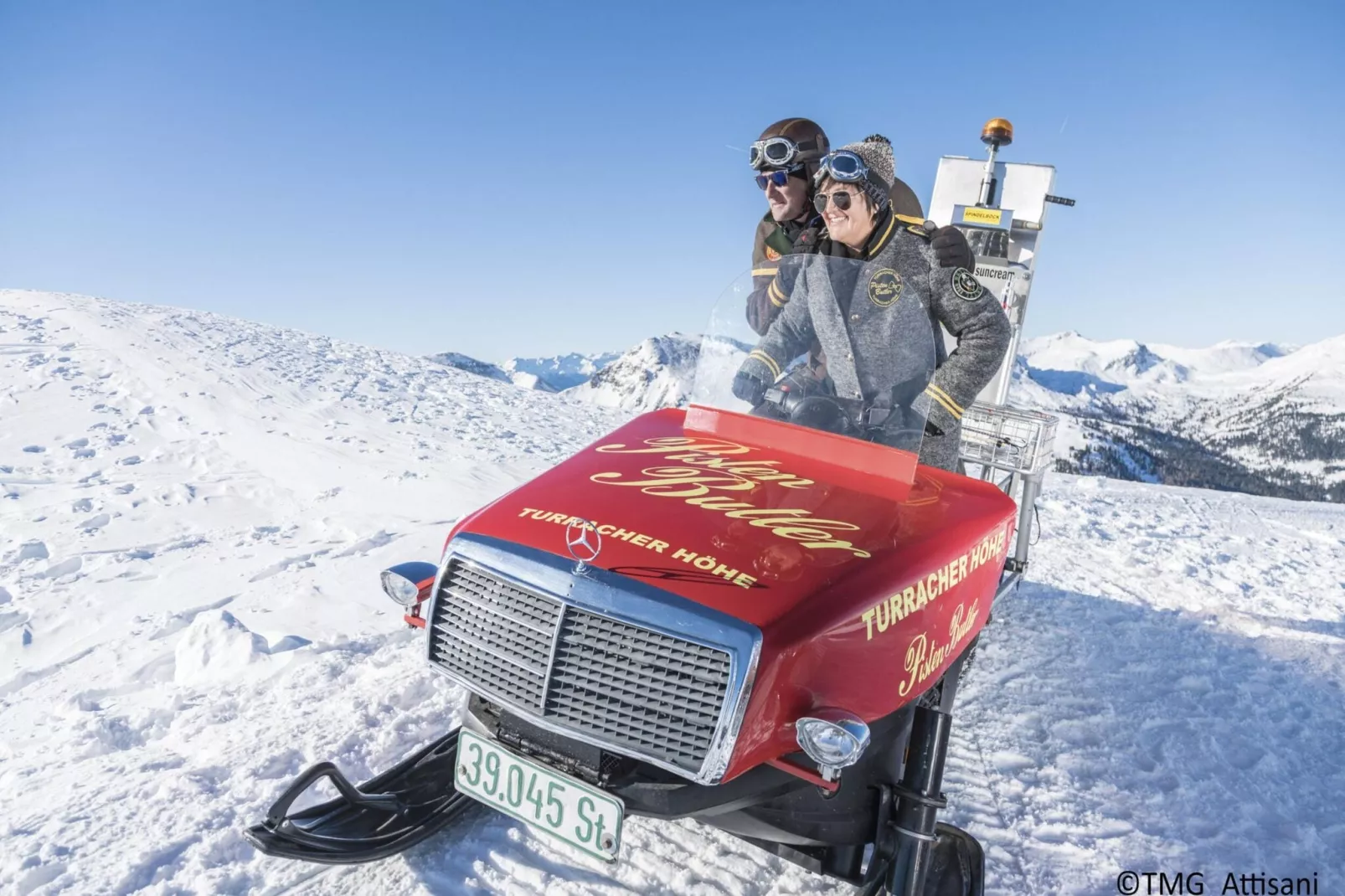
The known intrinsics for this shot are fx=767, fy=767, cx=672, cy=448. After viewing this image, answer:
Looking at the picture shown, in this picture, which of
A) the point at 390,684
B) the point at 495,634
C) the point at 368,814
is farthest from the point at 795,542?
the point at 390,684

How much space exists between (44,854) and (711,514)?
104 inches

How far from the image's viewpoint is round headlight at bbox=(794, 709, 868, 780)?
2.04 meters

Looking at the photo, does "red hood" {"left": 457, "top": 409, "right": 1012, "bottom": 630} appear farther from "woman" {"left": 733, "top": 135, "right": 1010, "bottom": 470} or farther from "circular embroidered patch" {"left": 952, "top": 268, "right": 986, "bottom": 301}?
"circular embroidered patch" {"left": 952, "top": 268, "right": 986, "bottom": 301}

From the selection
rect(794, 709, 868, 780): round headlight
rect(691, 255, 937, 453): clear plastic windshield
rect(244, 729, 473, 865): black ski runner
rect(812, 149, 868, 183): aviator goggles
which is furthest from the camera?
rect(812, 149, 868, 183): aviator goggles

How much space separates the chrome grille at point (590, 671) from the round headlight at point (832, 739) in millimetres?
241

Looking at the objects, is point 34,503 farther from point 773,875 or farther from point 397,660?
point 773,875

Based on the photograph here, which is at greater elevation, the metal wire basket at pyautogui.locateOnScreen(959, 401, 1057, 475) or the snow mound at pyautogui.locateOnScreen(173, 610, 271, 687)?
the metal wire basket at pyautogui.locateOnScreen(959, 401, 1057, 475)

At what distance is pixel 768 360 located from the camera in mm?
3680

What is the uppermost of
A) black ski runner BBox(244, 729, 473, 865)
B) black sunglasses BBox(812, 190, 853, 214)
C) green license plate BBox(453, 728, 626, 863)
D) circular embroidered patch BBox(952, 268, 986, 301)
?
black sunglasses BBox(812, 190, 853, 214)

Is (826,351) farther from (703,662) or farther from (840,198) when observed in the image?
(703,662)

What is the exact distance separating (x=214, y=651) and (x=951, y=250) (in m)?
4.70

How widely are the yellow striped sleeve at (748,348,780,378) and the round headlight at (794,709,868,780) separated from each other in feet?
6.26

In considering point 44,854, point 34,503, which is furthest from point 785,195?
point 34,503

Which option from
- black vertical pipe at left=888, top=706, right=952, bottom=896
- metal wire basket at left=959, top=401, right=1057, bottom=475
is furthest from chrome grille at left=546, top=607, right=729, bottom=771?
metal wire basket at left=959, top=401, right=1057, bottom=475
